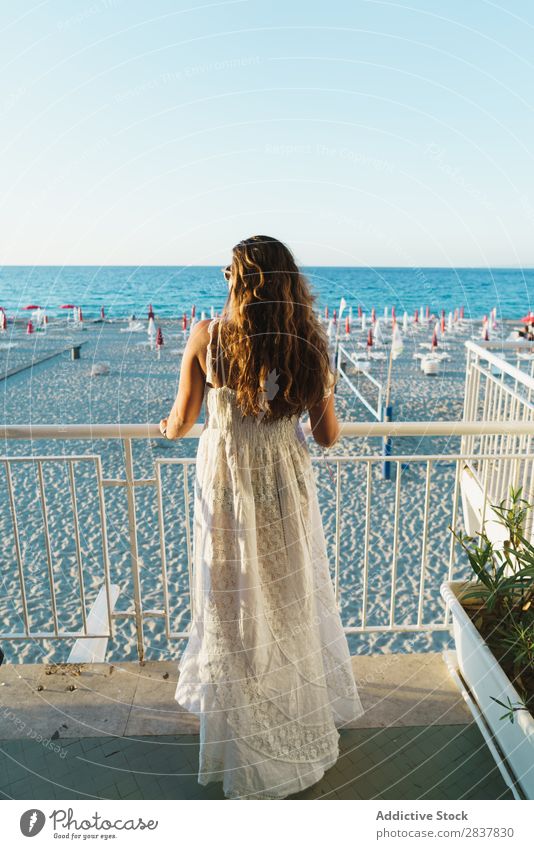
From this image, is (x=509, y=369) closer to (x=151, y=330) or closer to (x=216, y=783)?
(x=216, y=783)

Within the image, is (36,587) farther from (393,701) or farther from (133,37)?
(133,37)

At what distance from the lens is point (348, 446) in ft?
24.6

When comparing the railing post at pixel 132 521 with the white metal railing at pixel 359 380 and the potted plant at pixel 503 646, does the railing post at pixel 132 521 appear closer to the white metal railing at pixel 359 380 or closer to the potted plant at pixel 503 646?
the potted plant at pixel 503 646

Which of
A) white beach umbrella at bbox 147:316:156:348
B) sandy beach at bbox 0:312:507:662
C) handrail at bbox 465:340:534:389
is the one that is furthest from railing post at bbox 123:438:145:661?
white beach umbrella at bbox 147:316:156:348

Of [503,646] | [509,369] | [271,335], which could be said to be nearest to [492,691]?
[503,646]

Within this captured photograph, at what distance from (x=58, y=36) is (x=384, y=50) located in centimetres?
86

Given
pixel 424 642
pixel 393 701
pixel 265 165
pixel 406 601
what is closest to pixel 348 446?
pixel 406 601

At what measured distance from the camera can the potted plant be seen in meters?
1.63

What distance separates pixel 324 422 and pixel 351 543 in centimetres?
354

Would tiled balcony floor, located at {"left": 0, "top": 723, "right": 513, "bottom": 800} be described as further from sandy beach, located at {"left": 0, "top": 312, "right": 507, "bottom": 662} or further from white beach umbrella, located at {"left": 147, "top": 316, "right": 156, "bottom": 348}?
white beach umbrella, located at {"left": 147, "top": 316, "right": 156, "bottom": 348}

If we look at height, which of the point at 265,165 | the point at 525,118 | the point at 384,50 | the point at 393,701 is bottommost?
the point at 393,701

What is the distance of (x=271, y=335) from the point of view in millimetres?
1349

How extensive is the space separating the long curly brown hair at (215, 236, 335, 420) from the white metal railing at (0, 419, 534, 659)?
0.51m
